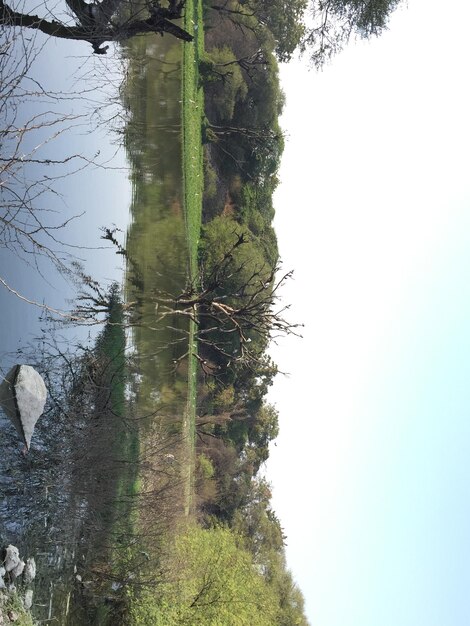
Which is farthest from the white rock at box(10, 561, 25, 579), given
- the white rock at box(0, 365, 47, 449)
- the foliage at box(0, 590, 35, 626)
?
the white rock at box(0, 365, 47, 449)

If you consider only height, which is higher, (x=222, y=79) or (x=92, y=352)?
(x=222, y=79)

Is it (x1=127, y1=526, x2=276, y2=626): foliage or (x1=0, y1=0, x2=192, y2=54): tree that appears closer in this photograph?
(x1=0, y1=0, x2=192, y2=54): tree

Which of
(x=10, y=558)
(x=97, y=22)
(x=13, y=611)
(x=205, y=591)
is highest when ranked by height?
(x=97, y=22)

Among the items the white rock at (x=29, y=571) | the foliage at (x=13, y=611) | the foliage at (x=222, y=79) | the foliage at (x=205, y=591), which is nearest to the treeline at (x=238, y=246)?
the foliage at (x=222, y=79)

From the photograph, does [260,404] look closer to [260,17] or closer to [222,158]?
[222,158]

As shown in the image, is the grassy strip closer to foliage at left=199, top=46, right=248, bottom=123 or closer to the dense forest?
the dense forest

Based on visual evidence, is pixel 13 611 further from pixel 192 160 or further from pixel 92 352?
pixel 192 160

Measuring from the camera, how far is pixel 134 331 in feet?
39.4

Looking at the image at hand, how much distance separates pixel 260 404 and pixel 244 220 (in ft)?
23.6

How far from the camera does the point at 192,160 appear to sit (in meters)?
13.9

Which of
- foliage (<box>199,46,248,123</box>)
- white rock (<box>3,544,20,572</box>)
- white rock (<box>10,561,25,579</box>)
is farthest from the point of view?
foliage (<box>199,46,248,123</box>)

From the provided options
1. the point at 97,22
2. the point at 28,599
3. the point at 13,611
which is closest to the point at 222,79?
the point at 97,22

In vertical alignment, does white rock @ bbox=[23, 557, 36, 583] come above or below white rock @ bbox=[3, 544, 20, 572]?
below

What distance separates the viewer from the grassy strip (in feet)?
43.6
